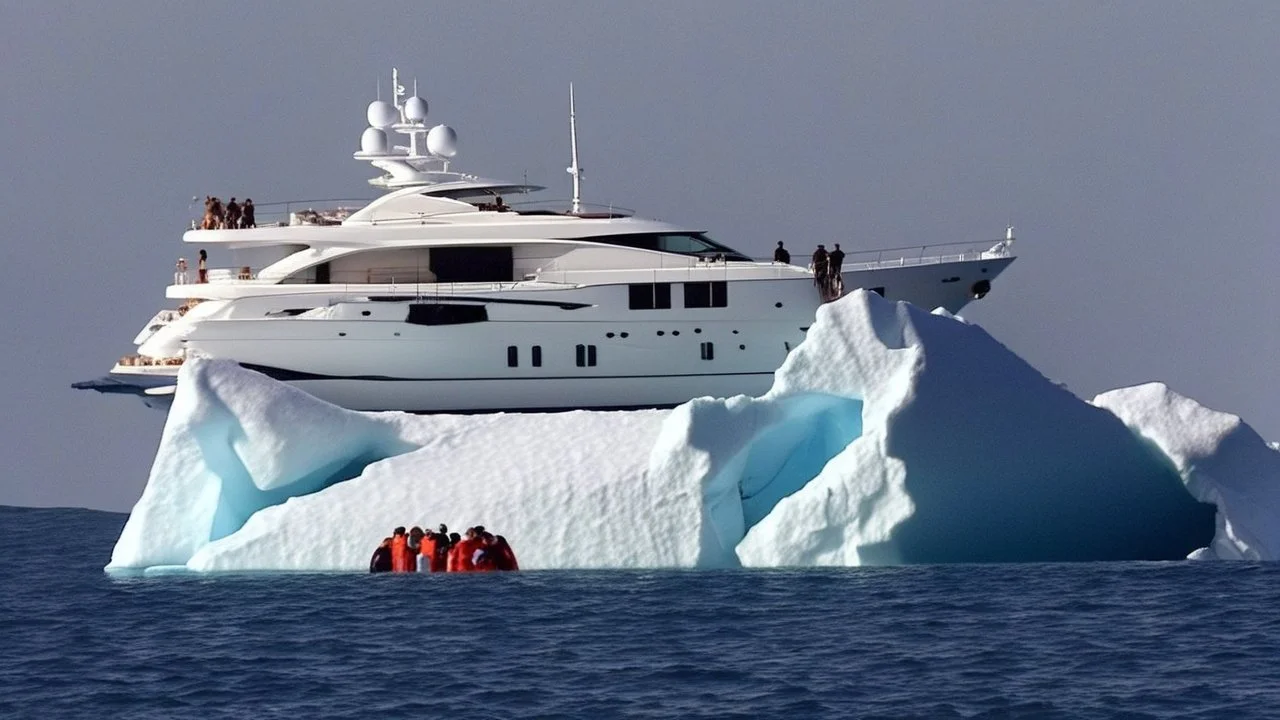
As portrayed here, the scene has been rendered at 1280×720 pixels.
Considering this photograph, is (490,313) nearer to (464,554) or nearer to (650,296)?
(650,296)

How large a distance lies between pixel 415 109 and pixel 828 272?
28.3ft

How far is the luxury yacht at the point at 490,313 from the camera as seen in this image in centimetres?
3844

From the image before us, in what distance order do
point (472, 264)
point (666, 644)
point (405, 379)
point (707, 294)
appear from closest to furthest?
1. point (666, 644)
2. point (405, 379)
3. point (707, 294)
4. point (472, 264)

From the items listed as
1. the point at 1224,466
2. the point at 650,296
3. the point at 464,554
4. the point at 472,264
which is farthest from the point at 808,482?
the point at 472,264

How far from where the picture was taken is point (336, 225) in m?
39.9

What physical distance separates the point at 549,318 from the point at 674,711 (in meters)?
19.6

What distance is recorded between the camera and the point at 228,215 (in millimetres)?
40750

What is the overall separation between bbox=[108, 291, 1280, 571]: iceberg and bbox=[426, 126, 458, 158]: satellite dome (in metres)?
15.5

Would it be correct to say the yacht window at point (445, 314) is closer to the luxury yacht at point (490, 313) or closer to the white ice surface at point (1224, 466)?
the luxury yacht at point (490, 313)

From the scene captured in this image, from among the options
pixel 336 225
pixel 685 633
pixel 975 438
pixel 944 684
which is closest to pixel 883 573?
pixel 975 438

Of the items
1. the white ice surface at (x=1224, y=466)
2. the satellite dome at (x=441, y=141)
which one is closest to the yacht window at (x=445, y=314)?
the satellite dome at (x=441, y=141)

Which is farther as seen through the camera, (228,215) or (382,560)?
(228,215)

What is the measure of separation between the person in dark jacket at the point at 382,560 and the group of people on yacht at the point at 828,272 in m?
14.2

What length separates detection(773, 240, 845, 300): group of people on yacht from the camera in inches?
1542
